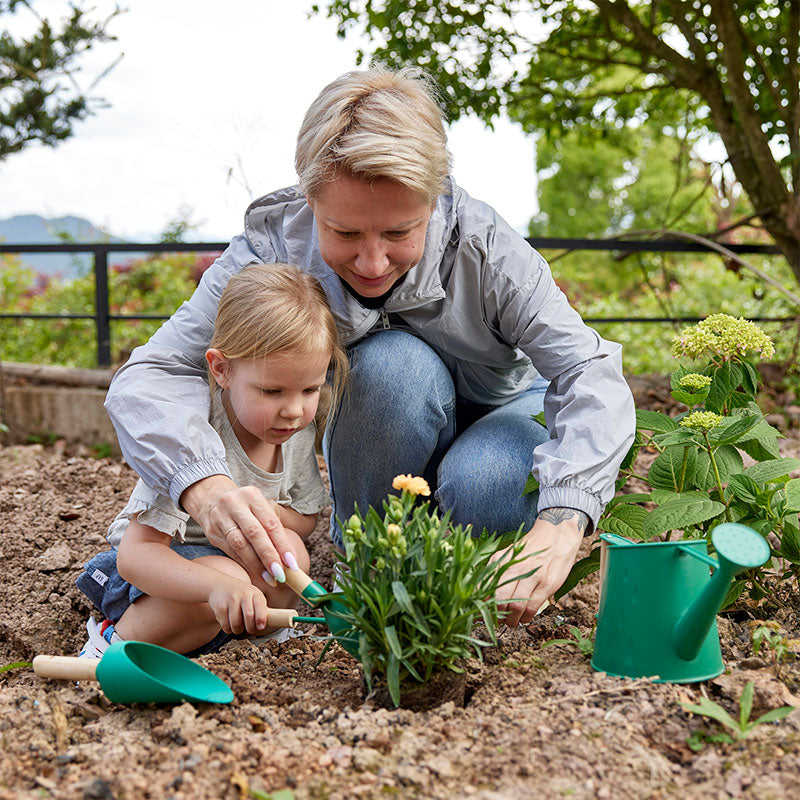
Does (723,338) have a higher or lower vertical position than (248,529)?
higher

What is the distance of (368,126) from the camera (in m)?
1.60

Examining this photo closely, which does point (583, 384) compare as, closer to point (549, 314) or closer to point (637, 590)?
point (549, 314)

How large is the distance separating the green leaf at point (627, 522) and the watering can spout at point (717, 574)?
322mm

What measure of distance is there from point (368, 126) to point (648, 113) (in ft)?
11.6

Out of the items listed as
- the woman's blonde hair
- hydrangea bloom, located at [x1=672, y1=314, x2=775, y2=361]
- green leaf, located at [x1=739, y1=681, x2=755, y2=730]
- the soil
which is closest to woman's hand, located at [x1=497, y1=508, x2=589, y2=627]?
the soil

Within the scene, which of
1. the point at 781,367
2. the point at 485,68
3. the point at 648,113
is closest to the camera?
the point at 485,68

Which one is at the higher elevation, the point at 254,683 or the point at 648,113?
the point at 648,113

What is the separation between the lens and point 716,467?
161 cm

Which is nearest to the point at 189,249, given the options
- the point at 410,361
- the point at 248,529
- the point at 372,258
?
the point at 410,361

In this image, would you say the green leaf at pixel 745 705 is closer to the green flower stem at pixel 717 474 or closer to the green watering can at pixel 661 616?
the green watering can at pixel 661 616

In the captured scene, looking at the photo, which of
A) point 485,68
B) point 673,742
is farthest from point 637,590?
point 485,68

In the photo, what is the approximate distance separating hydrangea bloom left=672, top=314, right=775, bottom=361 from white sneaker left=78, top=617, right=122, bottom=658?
52.5 inches

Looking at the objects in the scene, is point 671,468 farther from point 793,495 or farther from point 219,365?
point 219,365

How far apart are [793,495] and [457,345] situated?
2.62ft
